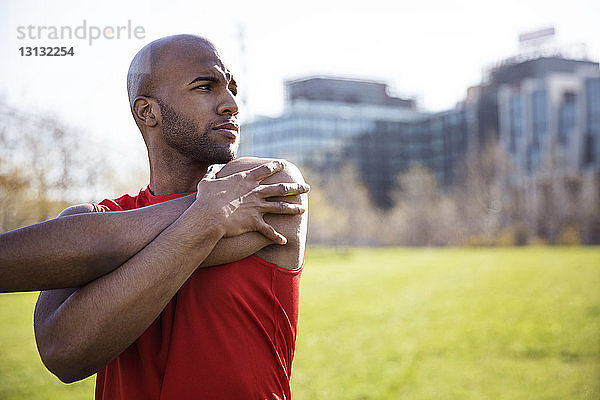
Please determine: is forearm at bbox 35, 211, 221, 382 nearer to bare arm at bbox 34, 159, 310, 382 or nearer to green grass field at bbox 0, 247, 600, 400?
bare arm at bbox 34, 159, 310, 382

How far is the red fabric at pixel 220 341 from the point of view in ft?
4.53

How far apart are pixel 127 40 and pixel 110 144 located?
6.33 m

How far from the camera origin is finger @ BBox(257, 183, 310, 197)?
1435 mm

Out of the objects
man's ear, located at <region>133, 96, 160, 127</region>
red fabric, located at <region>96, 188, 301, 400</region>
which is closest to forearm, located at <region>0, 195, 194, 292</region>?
red fabric, located at <region>96, 188, 301, 400</region>

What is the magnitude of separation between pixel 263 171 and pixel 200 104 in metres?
0.21

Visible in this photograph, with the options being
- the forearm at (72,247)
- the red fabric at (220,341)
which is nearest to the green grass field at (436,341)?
the red fabric at (220,341)

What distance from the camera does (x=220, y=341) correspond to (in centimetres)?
138

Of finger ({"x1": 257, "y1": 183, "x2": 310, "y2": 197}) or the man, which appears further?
finger ({"x1": 257, "y1": 183, "x2": 310, "y2": 197})

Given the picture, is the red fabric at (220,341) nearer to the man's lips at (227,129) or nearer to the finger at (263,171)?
the finger at (263,171)

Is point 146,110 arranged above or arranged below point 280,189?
above

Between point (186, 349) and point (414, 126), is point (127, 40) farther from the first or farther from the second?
point (414, 126)

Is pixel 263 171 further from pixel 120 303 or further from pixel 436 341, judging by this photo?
pixel 436 341

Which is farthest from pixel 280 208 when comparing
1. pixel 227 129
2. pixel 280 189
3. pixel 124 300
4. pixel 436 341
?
pixel 436 341

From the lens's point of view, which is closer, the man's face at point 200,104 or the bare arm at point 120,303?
the bare arm at point 120,303
